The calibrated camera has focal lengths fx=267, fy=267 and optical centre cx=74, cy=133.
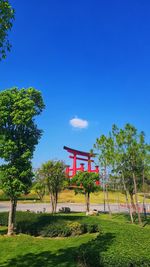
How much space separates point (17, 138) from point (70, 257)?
8.61 meters

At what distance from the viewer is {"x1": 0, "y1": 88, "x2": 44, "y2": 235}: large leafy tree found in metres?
16.8

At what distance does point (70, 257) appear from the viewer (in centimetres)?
1162

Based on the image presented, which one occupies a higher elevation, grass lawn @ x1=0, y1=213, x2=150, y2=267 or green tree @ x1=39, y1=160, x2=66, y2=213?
green tree @ x1=39, y1=160, x2=66, y2=213

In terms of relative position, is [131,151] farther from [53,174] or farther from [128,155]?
[53,174]

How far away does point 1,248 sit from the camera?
529 inches

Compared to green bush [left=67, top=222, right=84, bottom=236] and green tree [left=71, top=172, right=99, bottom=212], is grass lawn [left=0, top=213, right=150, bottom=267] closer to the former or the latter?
green bush [left=67, top=222, right=84, bottom=236]

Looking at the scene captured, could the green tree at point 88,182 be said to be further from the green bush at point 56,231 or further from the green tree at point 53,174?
the green bush at point 56,231

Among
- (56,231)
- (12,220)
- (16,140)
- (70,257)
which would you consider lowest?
(70,257)

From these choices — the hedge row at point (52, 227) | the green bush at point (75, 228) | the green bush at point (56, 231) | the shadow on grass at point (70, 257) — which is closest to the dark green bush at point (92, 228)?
the hedge row at point (52, 227)

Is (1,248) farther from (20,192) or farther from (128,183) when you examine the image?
(128,183)

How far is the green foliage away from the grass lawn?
3309mm

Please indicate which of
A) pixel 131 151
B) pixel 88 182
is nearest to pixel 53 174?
pixel 88 182

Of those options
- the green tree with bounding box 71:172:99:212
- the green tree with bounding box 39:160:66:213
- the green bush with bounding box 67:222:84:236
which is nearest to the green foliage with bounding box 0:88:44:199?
the green bush with bounding box 67:222:84:236

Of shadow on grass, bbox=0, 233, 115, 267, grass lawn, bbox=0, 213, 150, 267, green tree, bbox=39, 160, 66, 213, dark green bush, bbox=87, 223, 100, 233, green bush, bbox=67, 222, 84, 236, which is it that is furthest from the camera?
green tree, bbox=39, 160, 66, 213
